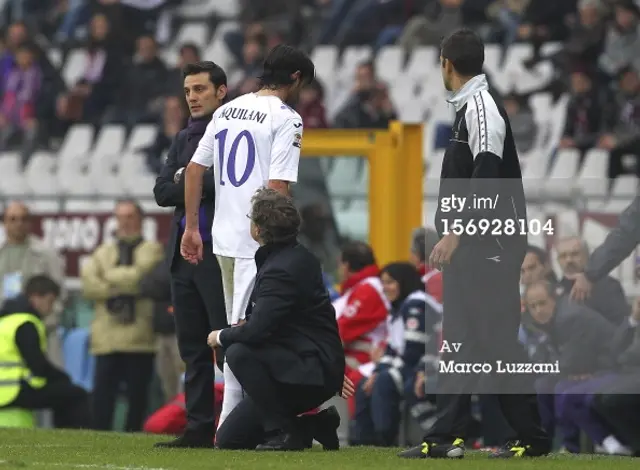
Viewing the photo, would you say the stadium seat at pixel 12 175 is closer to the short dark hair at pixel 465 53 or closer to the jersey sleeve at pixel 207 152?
the jersey sleeve at pixel 207 152

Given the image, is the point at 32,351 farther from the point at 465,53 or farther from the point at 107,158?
the point at 107,158

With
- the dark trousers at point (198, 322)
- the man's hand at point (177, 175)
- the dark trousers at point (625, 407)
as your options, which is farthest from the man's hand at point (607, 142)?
the dark trousers at point (198, 322)

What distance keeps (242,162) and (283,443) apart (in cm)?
140

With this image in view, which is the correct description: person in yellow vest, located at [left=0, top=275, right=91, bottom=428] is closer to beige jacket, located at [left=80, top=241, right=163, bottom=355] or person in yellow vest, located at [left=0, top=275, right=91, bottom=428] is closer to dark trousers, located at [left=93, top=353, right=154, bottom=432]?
dark trousers, located at [left=93, top=353, right=154, bottom=432]

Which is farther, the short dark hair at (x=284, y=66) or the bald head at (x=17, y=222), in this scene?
the bald head at (x=17, y=222)

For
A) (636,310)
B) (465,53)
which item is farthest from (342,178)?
(465,53)

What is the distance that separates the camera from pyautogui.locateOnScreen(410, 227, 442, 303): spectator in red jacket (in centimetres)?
1129

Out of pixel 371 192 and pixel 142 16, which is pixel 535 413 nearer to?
pixel 371 192

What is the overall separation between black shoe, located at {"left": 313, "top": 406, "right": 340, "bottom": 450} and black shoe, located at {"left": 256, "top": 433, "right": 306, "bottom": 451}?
0.22m

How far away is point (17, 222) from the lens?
14289mm

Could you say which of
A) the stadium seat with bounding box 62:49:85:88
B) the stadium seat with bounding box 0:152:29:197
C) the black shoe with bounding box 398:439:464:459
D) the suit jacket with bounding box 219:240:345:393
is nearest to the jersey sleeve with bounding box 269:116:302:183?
the suit jacket with bounding box 219:240:345:393

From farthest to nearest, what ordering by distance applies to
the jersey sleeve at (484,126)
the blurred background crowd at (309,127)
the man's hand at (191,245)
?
the blurred background crowd at (309,127) < the man's hand at (191,245) < the jersey sleeve at (484,126)

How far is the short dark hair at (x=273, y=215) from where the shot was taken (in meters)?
8.23

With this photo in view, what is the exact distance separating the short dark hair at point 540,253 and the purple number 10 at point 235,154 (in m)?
2.47
